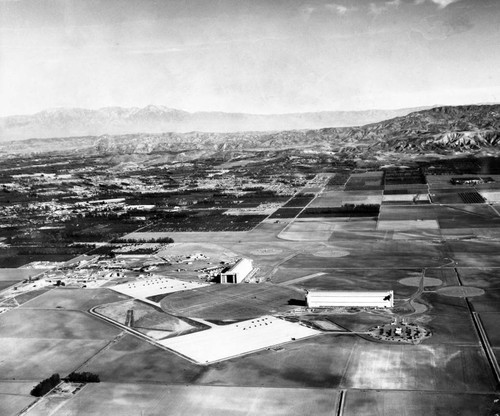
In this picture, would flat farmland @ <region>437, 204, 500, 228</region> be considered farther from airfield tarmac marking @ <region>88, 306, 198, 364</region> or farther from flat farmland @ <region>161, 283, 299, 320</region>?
airfield tarmac marking @ <region>88, 306, 198, 364</region>

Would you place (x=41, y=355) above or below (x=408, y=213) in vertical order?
below

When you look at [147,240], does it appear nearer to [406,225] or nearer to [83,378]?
[406,225]

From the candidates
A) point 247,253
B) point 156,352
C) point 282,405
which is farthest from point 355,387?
point 247,253

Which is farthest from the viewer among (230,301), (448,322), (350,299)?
(230,301)

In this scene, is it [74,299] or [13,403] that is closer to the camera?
[13,403]

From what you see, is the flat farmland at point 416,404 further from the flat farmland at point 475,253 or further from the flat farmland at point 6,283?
the flat farmland at point 6,283

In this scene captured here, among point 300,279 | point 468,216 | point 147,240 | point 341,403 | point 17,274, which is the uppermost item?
point 468,216

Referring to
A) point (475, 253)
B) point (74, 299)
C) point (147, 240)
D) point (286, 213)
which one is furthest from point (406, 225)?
point (74, 299)
